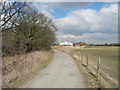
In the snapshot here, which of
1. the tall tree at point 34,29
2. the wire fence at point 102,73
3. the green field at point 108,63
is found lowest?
the green field at point 108,63

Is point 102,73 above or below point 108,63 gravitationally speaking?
above

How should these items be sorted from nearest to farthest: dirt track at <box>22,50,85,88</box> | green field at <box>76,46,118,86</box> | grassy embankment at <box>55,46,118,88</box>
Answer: dirt track at <box>22,50,85,88</box> → grassy embankment at <box>55,46,118,88</box> → green field at <box>76,46,118,86</box>

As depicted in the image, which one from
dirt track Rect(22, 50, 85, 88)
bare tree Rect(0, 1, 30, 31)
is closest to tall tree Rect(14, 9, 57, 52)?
bare tree Rect(0, 1, 30, 31)

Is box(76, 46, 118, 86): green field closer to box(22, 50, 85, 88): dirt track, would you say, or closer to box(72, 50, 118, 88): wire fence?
box(72, 50, 118, 88): wire fence

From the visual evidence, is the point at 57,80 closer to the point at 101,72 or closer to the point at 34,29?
the point at 101,72

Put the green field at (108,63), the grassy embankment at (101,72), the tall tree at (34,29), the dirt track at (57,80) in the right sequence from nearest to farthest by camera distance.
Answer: the dirt track at (57,80) < the grassy embankment at (101,72) < the green field at (108,63) < the tall tree at (34,29)

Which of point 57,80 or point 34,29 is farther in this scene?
point 34,29

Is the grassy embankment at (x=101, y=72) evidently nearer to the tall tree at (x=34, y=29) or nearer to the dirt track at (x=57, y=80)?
the dirt track at (x=57, y=80)

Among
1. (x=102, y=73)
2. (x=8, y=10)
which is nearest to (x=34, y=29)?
(x=8, y=10)

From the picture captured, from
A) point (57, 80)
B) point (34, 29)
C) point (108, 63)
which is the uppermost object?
point (34, 29)

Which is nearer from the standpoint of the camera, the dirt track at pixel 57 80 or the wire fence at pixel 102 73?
the dirt track at pixel 57 80

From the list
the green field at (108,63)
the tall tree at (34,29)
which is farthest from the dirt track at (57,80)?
the tall tree at (34,29)

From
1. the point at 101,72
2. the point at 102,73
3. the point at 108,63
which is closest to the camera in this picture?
the point at 102,73

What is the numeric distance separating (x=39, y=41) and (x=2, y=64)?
66.3ft
